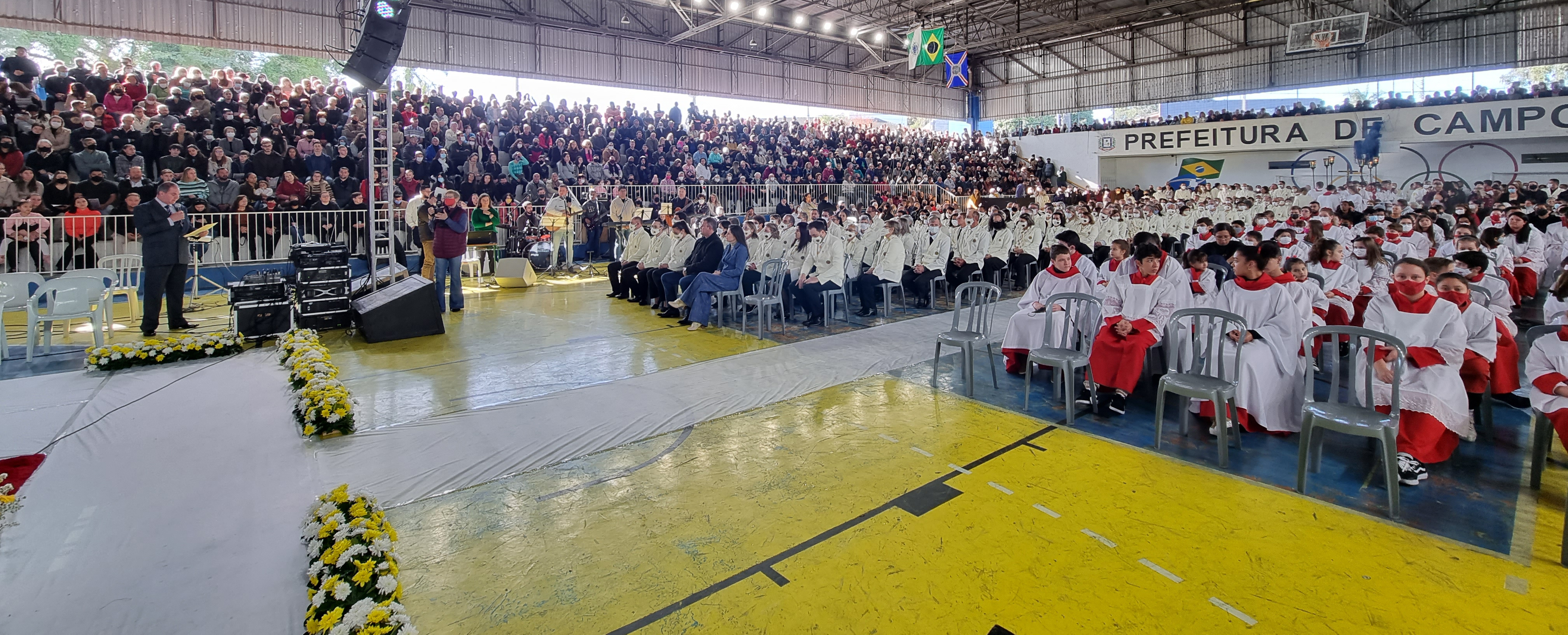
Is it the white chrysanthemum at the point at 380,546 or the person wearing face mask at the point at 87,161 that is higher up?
the person wearing face mask at the point at 87,161

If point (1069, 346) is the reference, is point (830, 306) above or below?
above

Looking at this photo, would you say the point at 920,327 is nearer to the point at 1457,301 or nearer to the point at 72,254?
the point at 1457,301

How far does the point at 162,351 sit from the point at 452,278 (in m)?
3.24

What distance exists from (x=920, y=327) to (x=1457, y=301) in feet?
15.1

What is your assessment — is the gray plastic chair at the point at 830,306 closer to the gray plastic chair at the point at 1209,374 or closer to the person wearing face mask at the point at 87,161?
the gray plastic chair at the point at 1209,374

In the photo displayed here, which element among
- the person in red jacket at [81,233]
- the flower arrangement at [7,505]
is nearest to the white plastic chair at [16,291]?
the person in red jacket at [81,233]

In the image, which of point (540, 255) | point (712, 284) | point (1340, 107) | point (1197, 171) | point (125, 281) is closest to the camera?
point (712, 284)

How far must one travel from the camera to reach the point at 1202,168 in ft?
83.1

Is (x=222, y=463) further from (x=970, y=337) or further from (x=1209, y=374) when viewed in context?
(x=1209, y=374)

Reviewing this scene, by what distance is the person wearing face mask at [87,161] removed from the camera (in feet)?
33.5

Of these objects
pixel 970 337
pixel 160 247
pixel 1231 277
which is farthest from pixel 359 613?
pixel 1231 277

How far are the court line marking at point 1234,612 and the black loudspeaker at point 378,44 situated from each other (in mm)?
8065

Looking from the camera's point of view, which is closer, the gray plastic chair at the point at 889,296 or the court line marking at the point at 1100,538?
the court line marking at the point at 1100,538

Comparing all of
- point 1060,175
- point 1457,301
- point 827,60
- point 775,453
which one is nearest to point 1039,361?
point 775,453
